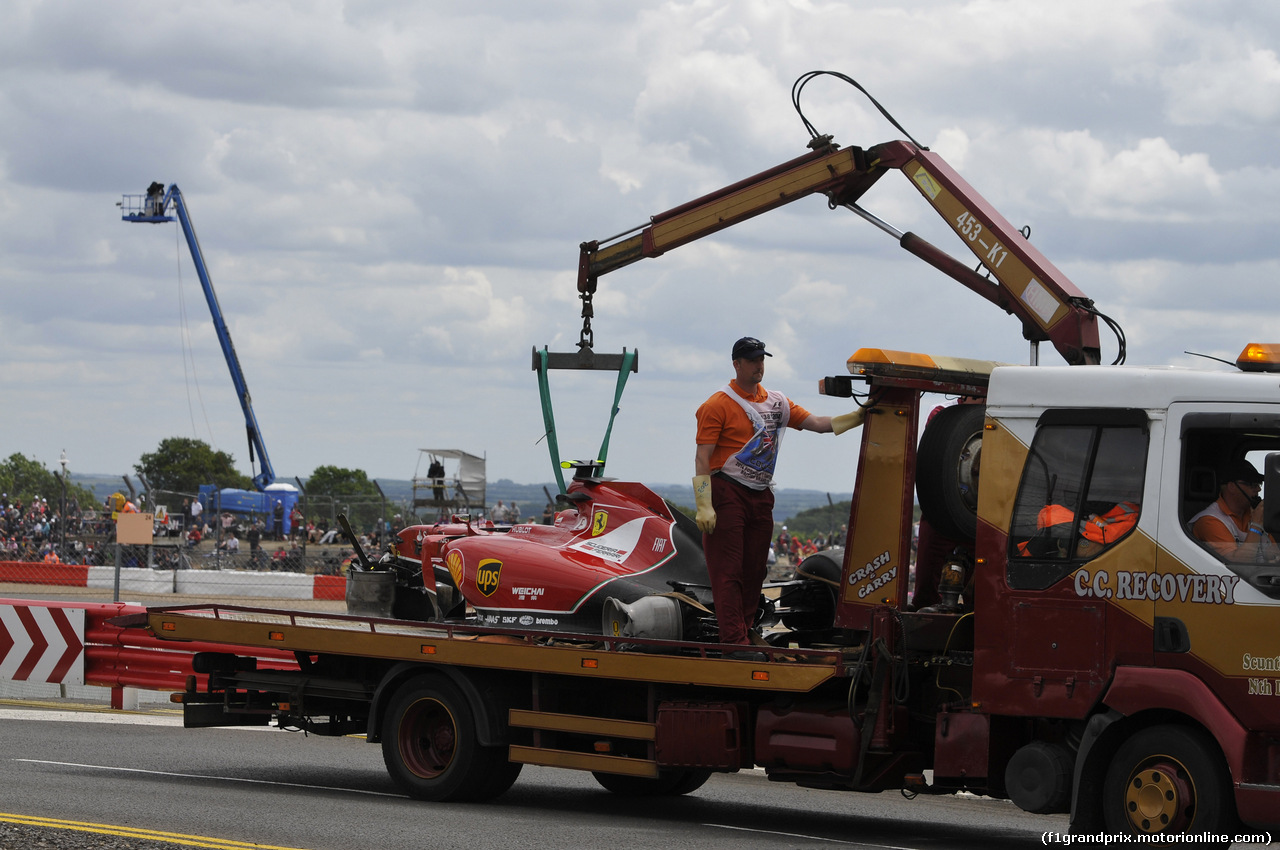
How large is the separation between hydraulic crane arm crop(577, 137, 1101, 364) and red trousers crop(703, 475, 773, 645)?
6.83ft

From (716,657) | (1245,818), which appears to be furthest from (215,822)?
(1245,818)

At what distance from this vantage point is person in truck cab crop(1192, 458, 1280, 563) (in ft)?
25.5

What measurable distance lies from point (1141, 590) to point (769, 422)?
2.89m

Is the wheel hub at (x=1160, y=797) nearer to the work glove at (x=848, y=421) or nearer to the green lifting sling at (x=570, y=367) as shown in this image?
the work glove at (x=848, y=421)

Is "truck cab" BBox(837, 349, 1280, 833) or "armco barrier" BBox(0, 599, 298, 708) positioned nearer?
"truck cab" BBox(837, 349, 1280, 833)

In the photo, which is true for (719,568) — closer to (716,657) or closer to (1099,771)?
(716,657)

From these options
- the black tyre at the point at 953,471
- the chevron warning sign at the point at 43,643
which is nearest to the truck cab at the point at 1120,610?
the black tyre at the point at 953,471

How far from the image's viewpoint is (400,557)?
12414mm

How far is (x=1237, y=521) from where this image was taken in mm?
7930

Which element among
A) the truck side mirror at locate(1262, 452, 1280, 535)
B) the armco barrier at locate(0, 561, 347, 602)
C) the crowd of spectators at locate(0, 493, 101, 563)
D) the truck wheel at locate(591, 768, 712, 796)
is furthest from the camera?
the crowd of spectators at locate(0, 493, 101, 563)

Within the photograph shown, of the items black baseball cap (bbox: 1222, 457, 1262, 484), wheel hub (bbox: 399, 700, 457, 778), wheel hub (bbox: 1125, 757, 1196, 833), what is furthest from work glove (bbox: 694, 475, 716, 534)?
black baseball cap (bbox: 1222, 457, 1262, 484)

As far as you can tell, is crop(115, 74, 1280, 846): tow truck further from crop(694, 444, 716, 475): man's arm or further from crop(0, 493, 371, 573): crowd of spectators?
crop(0, 493, 371, 573): crowd of spectators

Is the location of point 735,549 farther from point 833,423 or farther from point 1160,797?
point 1160,797

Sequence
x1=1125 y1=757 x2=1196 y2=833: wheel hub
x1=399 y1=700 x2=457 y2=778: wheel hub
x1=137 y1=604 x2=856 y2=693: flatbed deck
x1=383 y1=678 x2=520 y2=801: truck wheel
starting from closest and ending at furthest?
x1=1125 y1=757 x2=1196 y2=833: wheel hub, x1=137 y1=604 x2=856 y2=693: flatbed deck, x1=383 y1=678 x2=520 y2=801: truck wheel, x1=399 y1=700 x2=457 y2=778: wheel hub
